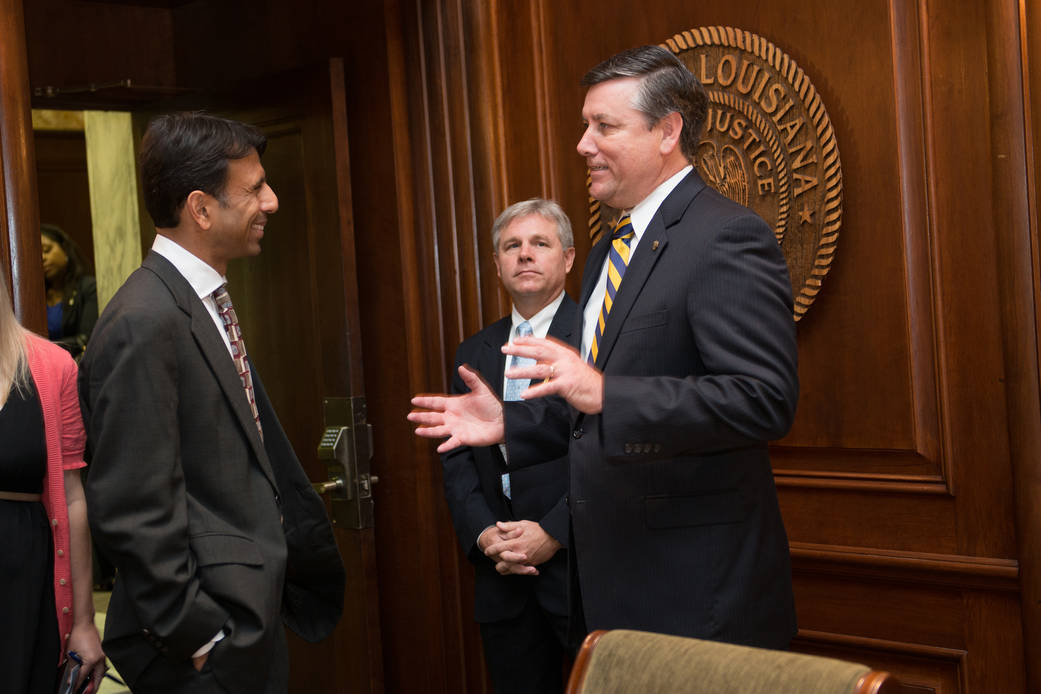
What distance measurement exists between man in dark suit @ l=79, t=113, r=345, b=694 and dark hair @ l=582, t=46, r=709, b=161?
82 cm

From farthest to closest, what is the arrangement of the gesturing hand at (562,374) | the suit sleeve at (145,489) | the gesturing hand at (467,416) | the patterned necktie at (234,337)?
the patterned necktie at (234,337)
the gesturing hand at (467,416)
the suit sleeve at (145,489)
the gesturing hand at (562,374)

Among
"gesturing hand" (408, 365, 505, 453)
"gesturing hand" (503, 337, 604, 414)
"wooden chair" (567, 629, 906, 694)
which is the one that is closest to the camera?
"wooden chair" (567, 629, 906, 694)

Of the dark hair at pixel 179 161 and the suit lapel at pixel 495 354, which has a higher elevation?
the dark hair at pixel 179 161

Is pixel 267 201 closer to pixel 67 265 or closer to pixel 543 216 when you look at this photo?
pixel 543 216

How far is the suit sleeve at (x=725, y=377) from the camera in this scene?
170 centimetres

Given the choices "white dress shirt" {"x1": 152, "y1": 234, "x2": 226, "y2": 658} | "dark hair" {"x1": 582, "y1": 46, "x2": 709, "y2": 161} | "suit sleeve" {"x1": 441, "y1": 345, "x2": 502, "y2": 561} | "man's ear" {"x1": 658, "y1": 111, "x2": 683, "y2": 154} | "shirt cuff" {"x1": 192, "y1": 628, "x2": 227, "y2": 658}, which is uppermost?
"dark hair" {"x1": 582, "y1": 46, "x2": 709, "y2": 161}

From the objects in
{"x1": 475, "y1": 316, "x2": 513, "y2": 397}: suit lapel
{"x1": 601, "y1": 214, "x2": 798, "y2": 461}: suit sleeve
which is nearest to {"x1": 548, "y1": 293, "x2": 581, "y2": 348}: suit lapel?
{"x1": 475, "y1": 316, "x2": 513, "y2": 397}: suit lapel

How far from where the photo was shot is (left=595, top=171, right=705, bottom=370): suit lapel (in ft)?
6.24

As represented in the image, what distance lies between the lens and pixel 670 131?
2.03 meters

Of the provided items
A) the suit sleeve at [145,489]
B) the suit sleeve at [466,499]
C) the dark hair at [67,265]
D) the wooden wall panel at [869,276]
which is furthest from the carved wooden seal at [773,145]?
the dark hair at [67,265]

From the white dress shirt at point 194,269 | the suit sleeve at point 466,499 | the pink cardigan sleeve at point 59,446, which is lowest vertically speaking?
the suit sleeve at point 466,499

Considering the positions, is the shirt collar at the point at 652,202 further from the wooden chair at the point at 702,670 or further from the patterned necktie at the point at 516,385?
the wooden chair at the point at 702,670

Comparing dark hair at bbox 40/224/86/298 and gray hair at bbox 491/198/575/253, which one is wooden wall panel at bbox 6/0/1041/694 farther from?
dark hair at bbox 40/224/86/298

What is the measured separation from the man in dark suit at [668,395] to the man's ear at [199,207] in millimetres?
602
